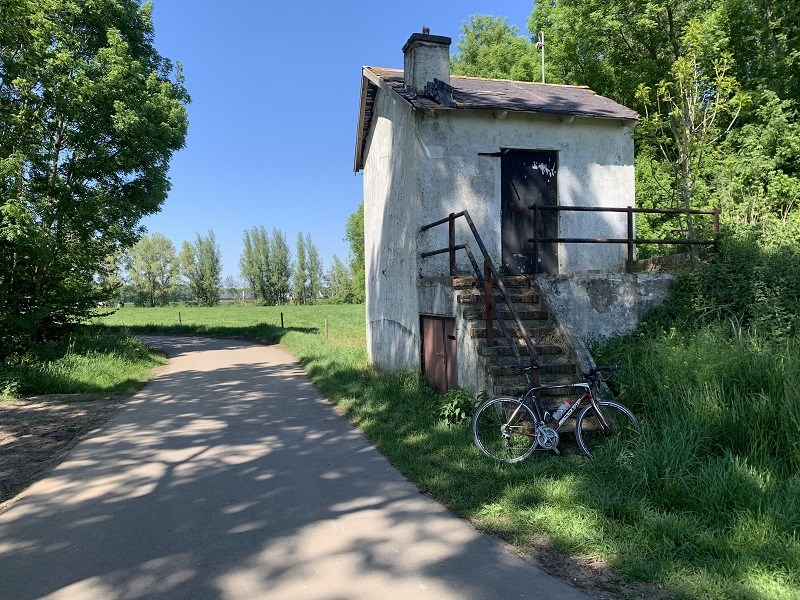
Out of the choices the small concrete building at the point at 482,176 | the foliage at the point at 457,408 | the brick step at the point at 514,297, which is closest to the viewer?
the foliage at the point at 457,408

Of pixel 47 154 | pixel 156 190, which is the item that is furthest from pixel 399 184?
pixel 156 190

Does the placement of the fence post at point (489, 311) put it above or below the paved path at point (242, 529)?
above

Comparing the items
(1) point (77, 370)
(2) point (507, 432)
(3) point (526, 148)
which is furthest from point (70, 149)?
(2) point (507, 432)

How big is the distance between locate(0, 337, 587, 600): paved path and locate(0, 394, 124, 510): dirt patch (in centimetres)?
27

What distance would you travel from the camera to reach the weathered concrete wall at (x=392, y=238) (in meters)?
10.3

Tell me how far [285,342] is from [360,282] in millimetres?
47216

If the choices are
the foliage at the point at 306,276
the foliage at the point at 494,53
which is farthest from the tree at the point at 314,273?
the foliage at the point at 494,53

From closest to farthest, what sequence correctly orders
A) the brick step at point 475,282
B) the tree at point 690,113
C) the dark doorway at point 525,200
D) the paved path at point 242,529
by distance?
the paved path at point 242,529 < the brick step at point 475,282 < the dark doorway at point 525,200 < the tree at point 690,113

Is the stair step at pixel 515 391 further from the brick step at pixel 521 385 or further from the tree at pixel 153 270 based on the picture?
the tree at pixel 153 270

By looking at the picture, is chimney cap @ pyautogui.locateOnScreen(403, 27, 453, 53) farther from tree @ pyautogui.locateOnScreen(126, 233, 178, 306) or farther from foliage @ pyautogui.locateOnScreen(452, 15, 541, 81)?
tree @ pyautogui.locateOnScreen(126, 233, 178, 306)

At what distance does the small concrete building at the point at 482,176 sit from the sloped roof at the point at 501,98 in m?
0.04

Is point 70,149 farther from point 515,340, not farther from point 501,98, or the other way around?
point 515,340

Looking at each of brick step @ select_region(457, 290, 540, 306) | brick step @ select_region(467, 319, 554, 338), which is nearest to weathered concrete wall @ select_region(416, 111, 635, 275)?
brick step @ select_region(457, 290, 540, 306)

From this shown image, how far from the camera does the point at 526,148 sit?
423 inches
